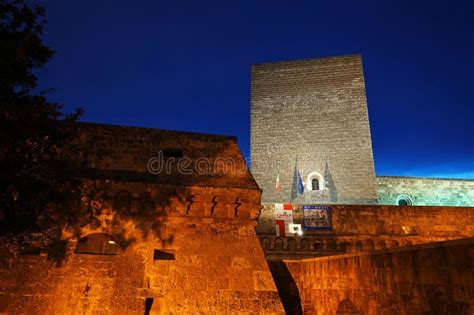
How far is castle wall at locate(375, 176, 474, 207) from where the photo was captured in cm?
2048

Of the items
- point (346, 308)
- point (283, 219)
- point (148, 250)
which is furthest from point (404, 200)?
point (148, 250)

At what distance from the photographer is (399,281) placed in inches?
186

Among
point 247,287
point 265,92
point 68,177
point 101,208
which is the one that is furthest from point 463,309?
Result: point 265,92

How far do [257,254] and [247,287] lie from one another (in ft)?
2.33

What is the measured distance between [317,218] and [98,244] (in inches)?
334

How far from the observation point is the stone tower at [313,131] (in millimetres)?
19219

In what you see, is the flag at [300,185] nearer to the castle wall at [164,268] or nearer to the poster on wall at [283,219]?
the poster on wall at [283,219]

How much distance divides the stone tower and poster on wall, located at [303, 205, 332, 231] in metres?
6.78

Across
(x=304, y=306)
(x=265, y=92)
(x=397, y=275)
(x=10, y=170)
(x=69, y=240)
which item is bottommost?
(x=304, y=306)

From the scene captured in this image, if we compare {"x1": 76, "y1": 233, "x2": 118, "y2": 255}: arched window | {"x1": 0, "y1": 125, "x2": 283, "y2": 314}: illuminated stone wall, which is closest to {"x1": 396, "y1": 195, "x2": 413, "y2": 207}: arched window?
{"x1": 0, "y1": 125, "x2": 283, "y2": 314}: illuminated stone wall

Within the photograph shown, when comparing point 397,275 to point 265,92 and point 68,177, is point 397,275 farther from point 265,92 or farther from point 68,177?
point 265,92

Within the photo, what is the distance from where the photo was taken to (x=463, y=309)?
350 centimetres

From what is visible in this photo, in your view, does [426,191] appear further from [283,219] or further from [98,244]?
[98,244]

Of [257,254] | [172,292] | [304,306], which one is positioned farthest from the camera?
[304,306]
